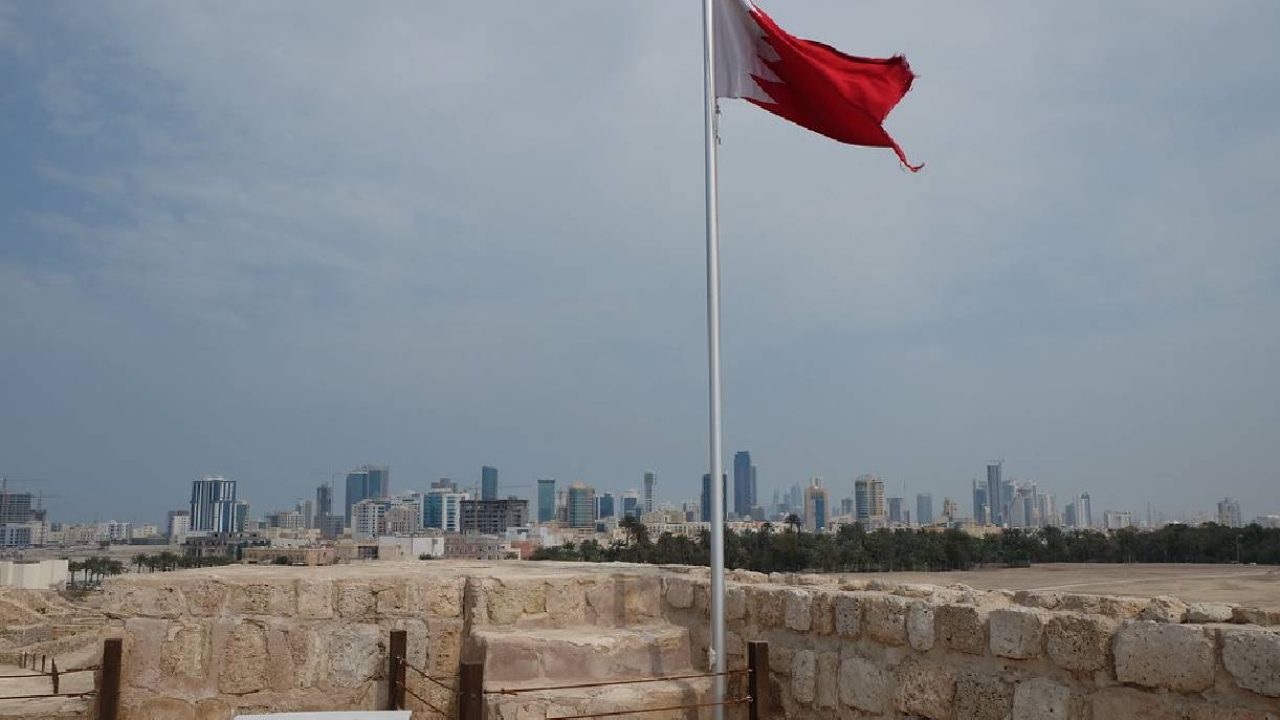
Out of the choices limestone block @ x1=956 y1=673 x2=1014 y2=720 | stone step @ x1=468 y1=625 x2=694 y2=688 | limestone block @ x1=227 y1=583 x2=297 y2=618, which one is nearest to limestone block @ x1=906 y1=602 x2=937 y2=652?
limestone block @ x1=956 y1=673 x2=1014 y2=720

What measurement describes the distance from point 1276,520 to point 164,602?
2349 inches

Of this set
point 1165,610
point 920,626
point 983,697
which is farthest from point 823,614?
point 1165,610

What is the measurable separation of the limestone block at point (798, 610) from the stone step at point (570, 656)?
0.92 m

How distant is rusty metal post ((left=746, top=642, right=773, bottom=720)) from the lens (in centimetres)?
488

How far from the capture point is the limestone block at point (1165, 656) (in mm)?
3084

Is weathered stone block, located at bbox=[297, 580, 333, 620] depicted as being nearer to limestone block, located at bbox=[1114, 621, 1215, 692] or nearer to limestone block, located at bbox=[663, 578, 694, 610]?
limestone block, located at bbox=[663, 578, 694, 610]

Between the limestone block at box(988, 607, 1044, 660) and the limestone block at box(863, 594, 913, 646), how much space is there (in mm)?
511

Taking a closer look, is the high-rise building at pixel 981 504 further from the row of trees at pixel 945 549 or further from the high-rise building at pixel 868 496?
the row of trees at pixel 945 549

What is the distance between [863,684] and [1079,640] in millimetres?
1264

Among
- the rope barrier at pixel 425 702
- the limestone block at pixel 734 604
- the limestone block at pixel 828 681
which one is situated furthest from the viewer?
the rope barrier at pixel 425 702

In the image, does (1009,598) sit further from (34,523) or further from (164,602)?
(34,523)

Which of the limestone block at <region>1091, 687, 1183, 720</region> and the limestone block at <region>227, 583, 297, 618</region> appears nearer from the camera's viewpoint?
the limestone block at <region>1091, 687, 1183, 720</region>

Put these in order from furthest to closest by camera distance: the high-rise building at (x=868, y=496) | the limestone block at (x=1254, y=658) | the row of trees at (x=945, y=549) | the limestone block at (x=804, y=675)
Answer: the high-rise building at (x=868, y=496), the row of trees at (x=945, y=549), the limestone block at (x=804, y=675), the limestone block at (x=1254, y=658)

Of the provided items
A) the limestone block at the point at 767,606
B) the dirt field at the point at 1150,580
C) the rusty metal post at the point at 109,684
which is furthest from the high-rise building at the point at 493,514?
the limestone block at the point at 767,606
